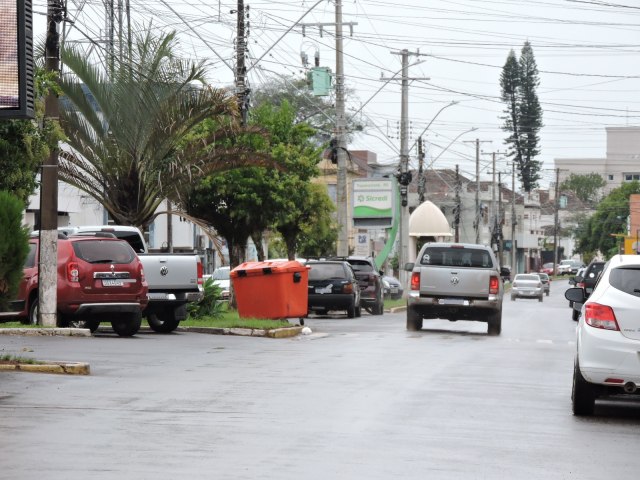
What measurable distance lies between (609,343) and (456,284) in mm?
16730

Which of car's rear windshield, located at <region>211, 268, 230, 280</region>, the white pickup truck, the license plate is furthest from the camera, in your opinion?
car's rear windshield, located at <region>211, 268, 230, 280</region>

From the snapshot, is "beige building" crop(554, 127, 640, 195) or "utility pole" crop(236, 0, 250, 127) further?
"beige building" crop(554, 127, 640, 195)

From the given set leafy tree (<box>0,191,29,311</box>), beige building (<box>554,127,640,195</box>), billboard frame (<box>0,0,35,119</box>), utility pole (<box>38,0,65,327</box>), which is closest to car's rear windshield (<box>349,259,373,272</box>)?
utility pole (<box>38,0,65,327</box>)

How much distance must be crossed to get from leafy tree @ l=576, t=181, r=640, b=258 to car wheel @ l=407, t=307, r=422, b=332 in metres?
103

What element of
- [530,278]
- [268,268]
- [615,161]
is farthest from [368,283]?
[615,161]

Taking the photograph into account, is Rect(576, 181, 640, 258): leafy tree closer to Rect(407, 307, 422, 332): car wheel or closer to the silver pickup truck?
Rect(407, 307, 422, 332): car wheel

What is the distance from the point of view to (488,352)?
2238 cm

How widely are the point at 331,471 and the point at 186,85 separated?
20295 millimetres

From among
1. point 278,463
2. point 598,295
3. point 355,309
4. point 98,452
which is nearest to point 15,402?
point 98,452

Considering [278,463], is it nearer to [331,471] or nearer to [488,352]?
[331,471]

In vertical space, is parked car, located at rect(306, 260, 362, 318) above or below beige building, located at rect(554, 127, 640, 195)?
below

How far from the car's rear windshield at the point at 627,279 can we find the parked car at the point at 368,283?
1172 inches

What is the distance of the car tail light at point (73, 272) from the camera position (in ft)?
74.0

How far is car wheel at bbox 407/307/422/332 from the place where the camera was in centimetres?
2958
